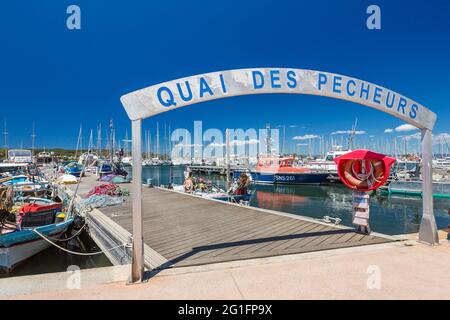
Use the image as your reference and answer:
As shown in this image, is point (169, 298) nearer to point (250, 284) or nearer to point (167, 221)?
point (250, 284)

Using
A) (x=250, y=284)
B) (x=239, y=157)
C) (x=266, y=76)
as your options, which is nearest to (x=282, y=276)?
(x=250, y=284)

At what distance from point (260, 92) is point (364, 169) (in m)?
3.34

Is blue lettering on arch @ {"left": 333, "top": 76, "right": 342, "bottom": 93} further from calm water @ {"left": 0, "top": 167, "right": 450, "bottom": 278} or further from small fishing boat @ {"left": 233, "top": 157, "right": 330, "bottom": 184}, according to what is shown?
small fishing boat @ {"left": 233, "top": 157, "right": 330, "bottom": 184}

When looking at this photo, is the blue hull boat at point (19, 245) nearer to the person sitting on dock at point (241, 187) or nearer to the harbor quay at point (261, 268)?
the harbor quay at point (261, 268)

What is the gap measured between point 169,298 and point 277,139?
62712mm

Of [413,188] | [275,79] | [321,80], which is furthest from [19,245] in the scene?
[413,188]

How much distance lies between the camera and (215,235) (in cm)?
588

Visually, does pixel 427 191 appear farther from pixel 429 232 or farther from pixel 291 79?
pixel 291 79

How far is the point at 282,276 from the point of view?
11.9ft

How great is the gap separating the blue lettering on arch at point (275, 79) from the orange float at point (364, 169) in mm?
2550

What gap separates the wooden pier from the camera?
4.63m

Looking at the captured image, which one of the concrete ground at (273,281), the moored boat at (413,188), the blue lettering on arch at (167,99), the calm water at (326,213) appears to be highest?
the blue lettering on arch at (167,99)

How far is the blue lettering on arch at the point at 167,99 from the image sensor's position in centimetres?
373

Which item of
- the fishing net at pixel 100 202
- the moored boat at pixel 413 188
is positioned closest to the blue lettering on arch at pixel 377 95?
the fishing net at pixel 100 202
